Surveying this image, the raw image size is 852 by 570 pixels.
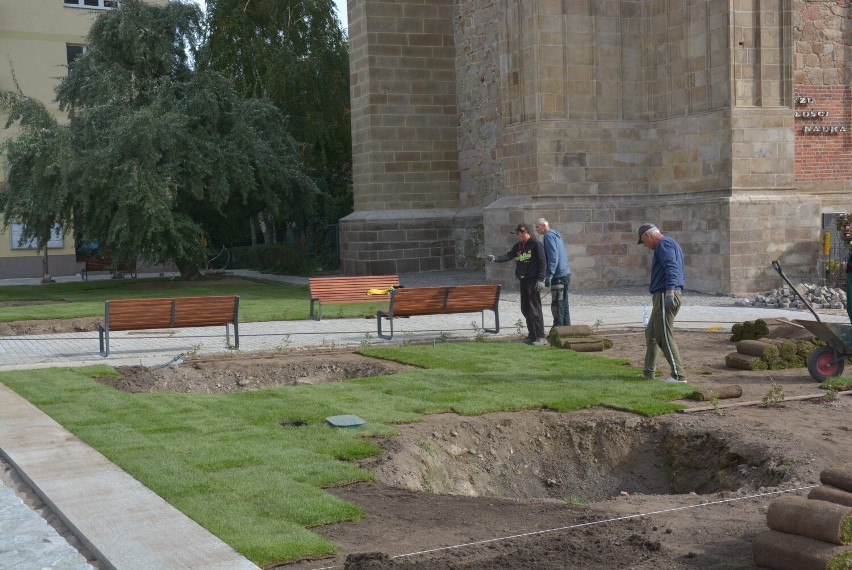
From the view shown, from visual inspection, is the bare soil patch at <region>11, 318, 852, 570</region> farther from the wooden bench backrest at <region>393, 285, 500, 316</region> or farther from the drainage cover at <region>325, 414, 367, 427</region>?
the wooden bench backrest at <region>393, 285, 500, 316</region>

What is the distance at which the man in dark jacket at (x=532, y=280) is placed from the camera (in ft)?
48.2

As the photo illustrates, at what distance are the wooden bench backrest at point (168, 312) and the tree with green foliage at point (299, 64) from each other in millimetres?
23629

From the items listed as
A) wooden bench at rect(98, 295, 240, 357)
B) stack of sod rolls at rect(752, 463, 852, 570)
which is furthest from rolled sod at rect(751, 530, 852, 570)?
wooden bench at rect(98, 295, 240, 357)

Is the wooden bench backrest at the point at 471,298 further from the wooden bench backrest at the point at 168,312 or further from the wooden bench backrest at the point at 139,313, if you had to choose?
the wooden bench backrest at the point at 139,313

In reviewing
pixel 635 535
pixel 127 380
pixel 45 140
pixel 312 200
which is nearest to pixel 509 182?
pixel 312 200

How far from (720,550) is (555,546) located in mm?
879

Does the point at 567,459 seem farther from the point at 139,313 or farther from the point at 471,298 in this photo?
the point at 139,313

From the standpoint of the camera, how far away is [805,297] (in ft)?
63.6

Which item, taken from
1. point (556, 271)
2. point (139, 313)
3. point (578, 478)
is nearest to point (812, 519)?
Result: point (578, 478)

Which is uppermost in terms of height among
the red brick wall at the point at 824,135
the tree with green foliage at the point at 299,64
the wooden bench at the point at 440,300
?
the tree with green foliage at the point at 299,64

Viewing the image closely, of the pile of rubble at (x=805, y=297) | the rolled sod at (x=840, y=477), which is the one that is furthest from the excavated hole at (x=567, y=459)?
the pile of rubble at (x=805, y=297)

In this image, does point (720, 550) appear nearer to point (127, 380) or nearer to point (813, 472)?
point (813, 472)

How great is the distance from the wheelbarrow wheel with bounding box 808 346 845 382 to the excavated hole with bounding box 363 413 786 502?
286 centimetres

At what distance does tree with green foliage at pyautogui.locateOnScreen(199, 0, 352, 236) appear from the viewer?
129 feet
